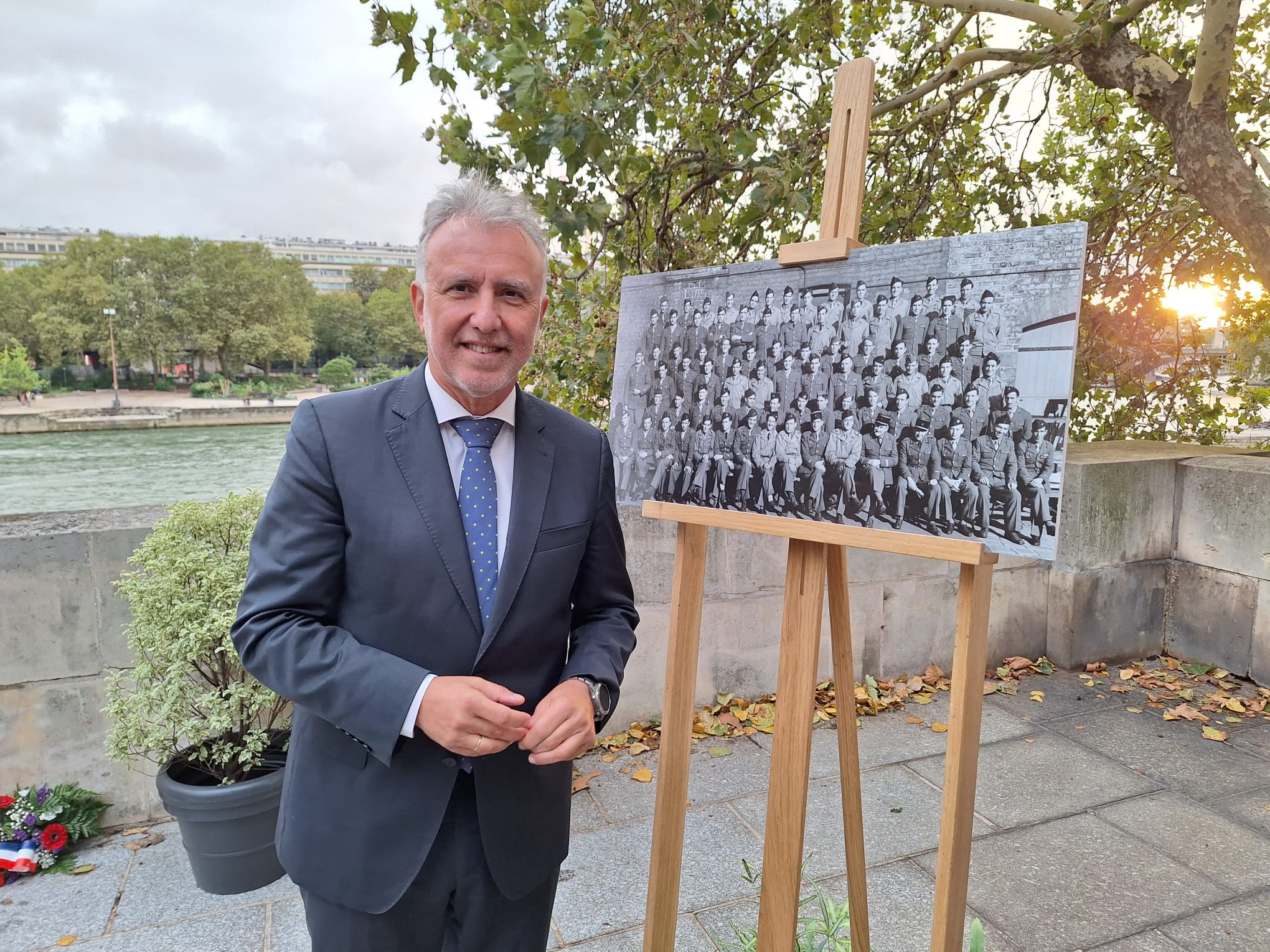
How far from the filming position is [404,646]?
4.11ft

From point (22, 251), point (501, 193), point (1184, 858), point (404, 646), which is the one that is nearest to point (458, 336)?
point (501, 193)

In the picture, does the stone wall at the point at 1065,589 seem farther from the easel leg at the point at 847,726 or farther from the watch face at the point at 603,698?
the watch face at the point at 603,698

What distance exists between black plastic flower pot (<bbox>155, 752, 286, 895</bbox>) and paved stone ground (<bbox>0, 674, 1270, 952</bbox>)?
7 cm

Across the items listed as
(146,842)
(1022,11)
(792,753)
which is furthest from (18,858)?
(1022,11)

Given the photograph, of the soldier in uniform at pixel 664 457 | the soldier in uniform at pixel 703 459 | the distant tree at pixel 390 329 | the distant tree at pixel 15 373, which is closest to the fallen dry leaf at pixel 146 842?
the soldier in uniform at pixel 664 457

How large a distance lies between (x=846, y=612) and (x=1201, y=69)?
3289mm

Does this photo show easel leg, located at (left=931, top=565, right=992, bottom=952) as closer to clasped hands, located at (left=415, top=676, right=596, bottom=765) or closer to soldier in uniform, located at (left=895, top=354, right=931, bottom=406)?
soldier in uniform, located at (left=895, top=354, right=931, bottom=406)

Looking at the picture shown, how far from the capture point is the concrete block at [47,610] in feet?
8.43

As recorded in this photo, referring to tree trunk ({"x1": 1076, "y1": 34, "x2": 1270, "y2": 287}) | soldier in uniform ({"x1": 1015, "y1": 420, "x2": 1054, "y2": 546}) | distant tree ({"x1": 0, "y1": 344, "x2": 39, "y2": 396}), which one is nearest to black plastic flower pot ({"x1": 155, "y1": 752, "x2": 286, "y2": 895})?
soldier in uniform ({"x1": 1015, "y1": 420, "x2": 1054, "y2": 546})

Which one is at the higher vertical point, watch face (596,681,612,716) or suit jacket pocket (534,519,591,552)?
suit jacket pocket (534,519,591,552)

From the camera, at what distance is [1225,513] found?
4.10 meters

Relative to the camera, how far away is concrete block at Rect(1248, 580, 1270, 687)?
3943mm

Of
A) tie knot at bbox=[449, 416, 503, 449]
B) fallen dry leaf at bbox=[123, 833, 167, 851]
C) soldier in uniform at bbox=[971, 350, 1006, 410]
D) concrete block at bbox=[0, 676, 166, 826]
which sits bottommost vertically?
fallen dry leaf at bbox=[123, 833, 167, 851]

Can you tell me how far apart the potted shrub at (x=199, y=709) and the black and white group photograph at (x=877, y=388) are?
4.96ft
